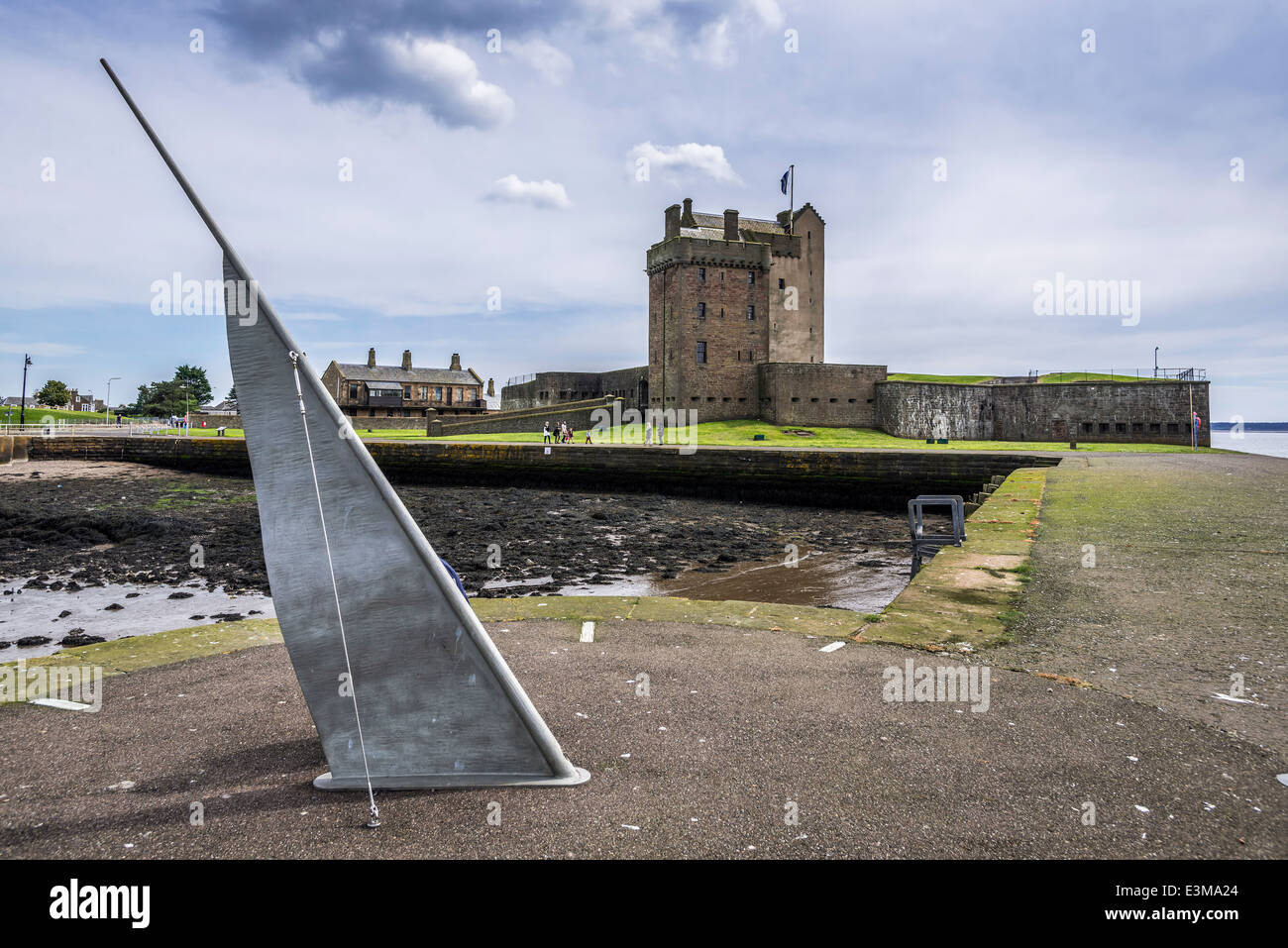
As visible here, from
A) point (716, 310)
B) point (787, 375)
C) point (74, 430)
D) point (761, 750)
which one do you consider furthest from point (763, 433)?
point (74, 430)

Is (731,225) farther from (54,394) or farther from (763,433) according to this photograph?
A: (54,394)

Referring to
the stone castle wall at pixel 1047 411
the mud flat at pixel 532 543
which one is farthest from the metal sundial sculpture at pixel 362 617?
the stone castle wall at pixel 1047 411

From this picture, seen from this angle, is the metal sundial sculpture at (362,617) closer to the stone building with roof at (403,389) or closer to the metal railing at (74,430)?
the metal railing at (74,430)

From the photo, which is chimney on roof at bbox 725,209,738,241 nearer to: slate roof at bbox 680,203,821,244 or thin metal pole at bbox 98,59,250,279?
slate roof at bbox 680,203,821,244

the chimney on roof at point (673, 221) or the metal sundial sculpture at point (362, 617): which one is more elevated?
the chimney on roof at point (673, 221)

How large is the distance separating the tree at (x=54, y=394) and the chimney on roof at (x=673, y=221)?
9148 cm

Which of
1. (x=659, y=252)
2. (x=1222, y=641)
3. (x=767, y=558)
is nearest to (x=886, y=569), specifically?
(x=767, y=558)

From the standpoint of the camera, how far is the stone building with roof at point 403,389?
74062mm

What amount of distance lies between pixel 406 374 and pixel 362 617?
80013mm

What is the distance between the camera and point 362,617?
11.1ft

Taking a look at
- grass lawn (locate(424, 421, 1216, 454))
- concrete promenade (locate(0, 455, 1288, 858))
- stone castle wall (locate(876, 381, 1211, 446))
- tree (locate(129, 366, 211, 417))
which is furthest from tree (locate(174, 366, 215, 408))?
concrete promenade (locate(0, 455, 1288, 858))

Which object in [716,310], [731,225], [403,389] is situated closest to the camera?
[716,310]

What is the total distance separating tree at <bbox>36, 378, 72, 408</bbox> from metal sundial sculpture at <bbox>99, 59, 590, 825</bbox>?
121074mm

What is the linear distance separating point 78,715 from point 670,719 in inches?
134
